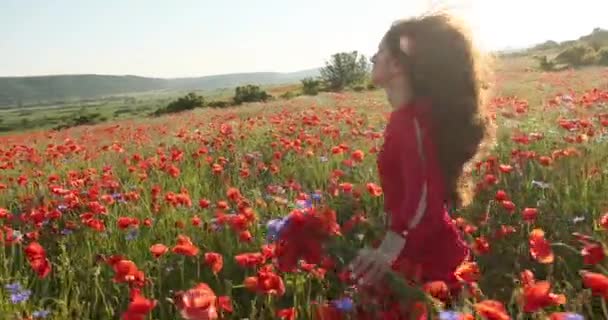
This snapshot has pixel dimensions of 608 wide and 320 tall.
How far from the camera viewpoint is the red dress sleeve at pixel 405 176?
8.40ft

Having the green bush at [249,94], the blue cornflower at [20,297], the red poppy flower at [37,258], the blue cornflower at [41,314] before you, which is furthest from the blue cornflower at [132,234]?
the green bush at [249,94]

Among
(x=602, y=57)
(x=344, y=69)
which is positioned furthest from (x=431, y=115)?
(x=344, y=69)

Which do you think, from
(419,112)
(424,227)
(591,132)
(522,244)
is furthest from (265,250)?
(591,132)

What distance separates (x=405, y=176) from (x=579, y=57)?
115 feet

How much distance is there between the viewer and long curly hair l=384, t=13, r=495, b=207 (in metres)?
2.71

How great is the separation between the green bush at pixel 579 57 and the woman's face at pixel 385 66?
3209 centimetres

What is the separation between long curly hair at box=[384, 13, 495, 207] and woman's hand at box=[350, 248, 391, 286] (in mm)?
807

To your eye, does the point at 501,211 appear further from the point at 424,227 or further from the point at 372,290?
the point at 372,290

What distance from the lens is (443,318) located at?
5.00ft

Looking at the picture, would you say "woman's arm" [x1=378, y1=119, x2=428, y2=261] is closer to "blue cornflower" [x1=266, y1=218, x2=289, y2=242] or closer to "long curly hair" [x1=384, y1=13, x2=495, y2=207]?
"long curly hair" [x1=384, y1=13, x2=495, y2=207]

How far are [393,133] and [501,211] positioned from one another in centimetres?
177

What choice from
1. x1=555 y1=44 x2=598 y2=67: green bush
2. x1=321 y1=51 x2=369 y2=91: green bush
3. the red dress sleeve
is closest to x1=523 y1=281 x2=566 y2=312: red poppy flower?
the red dress sleeve

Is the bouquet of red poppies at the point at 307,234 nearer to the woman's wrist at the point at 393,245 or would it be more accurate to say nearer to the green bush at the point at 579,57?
the woman's wrist at the point at 393,245

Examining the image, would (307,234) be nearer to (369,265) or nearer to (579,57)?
(369,265)
